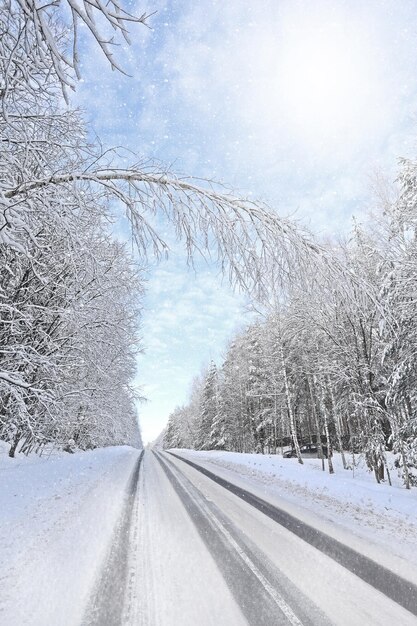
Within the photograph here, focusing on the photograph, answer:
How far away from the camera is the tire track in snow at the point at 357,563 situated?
130 inches

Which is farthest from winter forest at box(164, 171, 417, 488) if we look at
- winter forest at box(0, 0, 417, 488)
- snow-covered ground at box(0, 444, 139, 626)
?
snow-covered ground at box(0, 444, 139, 626)

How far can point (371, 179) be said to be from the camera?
12.6m

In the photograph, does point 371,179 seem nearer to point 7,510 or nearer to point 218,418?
point 7,510

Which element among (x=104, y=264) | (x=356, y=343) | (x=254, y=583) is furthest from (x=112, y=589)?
(x=356, y=343)

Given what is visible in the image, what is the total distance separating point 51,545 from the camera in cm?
438

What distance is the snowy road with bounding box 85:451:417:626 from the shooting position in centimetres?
289

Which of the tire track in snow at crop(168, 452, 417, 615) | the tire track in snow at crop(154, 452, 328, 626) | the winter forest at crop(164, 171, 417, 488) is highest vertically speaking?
the winter forest at crop(164, 171, 417, 488)

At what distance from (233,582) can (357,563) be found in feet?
5.38

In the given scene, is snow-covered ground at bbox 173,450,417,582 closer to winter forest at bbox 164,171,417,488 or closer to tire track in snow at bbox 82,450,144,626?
winter forest at bbox 164,171,417,488

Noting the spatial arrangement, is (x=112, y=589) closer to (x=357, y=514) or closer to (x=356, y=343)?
(x=357, y=514)

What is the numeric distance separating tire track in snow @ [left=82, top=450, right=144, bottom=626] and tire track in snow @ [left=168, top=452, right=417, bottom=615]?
2.56 metres

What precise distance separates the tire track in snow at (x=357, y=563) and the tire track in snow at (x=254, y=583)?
0.86 metres

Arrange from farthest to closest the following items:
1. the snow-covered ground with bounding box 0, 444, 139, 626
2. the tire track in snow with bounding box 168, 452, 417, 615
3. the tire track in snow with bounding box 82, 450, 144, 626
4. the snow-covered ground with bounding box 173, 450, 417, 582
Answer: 1. the snow-covered ground with bounding box 173, 450, 417, 582
2. the tire track in snow with bounding box 168, 452, 417, 615
3. the snow-covered ground with bounding box 0, 444, 139, 626
4. the tire track in snow with bounding box 82, 450, 144, 626

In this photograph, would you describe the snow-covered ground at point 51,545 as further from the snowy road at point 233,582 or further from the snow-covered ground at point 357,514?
the snow-covered ground at point 357,514
